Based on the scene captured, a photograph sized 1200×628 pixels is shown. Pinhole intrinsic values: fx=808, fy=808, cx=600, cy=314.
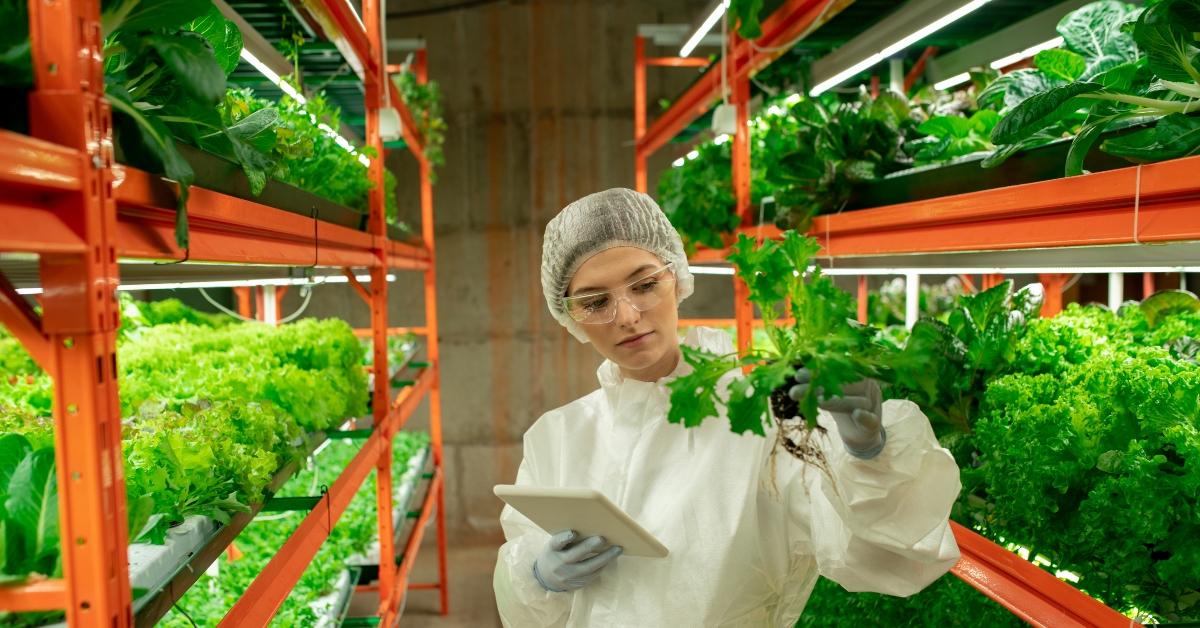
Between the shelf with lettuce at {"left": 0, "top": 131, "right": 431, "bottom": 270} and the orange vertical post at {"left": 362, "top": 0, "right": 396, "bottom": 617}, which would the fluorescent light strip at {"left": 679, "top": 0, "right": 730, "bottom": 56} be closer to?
the orange vertical post at {"left": 362, "top": 0, "right": 396, "bottom": 617}

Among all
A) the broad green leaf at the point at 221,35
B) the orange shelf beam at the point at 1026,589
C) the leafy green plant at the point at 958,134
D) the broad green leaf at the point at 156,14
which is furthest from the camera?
the leafy green plant at the point at 958,134

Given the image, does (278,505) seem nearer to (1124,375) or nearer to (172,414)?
(172,414)

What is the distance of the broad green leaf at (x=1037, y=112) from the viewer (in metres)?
1.58

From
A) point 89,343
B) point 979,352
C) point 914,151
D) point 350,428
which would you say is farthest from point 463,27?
point 89,343

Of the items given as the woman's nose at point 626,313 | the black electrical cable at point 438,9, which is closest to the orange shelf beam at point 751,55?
the woman's nose at point 626,313

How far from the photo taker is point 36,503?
121 cm

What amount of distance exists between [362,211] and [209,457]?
6.63 feet

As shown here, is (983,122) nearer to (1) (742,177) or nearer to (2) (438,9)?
(1) (742,177)

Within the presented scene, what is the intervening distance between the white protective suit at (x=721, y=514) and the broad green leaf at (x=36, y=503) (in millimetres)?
1094

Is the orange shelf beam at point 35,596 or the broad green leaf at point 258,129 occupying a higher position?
the broad green leaf at point 258,129

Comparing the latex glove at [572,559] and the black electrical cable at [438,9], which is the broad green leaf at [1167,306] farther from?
the black electrical cable at [438,9]

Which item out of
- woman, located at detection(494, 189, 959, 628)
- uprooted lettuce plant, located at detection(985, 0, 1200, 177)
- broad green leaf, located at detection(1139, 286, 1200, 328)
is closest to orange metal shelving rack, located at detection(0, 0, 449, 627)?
woman, located at detection(494, 189, 959, 628)

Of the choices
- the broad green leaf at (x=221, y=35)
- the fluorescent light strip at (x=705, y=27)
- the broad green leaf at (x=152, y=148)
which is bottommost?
the broad green leaf at (x=152, y=148)

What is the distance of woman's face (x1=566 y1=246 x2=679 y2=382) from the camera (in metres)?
2.01
